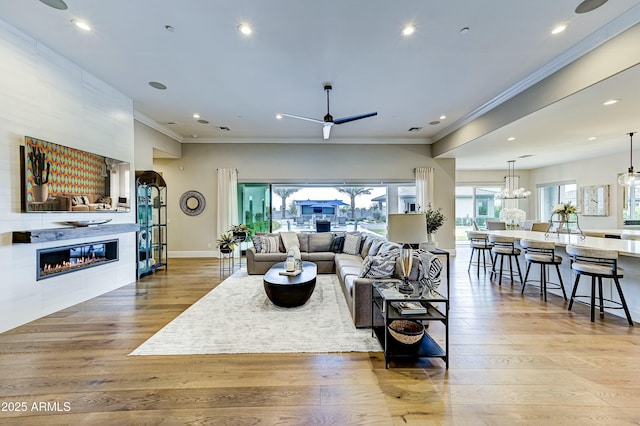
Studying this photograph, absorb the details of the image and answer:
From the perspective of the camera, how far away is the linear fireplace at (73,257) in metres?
3.50

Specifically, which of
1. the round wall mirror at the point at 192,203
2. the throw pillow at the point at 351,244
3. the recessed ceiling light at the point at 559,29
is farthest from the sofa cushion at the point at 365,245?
the round wall mirror at the point at 192,203

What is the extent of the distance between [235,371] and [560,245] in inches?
191

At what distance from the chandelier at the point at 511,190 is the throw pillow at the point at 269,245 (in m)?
7.70

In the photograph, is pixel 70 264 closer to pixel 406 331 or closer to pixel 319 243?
pixel 319 243

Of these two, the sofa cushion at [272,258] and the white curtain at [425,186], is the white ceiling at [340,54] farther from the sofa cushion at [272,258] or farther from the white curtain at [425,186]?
the sofa cushion at [272,258]

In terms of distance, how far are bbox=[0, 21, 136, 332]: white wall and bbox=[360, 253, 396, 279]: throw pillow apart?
162 inches

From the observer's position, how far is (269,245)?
19.2ft

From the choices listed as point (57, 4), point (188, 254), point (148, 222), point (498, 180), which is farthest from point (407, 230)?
point (498, 180)

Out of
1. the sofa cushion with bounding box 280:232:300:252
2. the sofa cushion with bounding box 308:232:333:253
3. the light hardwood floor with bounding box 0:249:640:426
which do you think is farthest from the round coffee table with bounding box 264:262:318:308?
the sofa cushion with bounding box 308:232:333:253

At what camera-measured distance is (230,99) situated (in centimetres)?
500

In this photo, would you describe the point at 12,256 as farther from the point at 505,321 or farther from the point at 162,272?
the point at 505,321

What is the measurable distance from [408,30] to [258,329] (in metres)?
3.85

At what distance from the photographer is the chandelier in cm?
860

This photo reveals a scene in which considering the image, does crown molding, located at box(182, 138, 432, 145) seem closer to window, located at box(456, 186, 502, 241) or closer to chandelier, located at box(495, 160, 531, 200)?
chandelier, located at box(495, 160, 531, 200)
